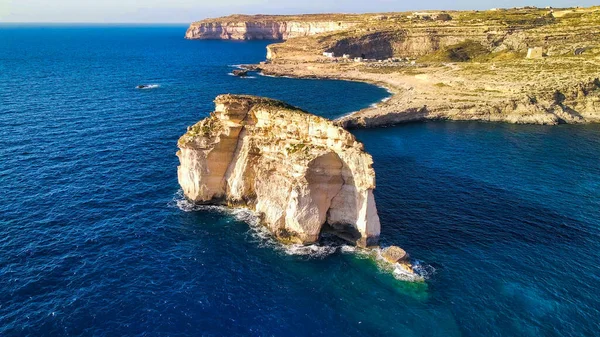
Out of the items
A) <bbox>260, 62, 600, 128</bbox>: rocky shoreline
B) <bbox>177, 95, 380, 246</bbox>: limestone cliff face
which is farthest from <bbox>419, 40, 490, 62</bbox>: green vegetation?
<bbox>177, 95, 380, 246</bbox>: limestone cliff face

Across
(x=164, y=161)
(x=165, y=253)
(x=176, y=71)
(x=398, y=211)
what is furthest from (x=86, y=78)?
(x=398, y=211)

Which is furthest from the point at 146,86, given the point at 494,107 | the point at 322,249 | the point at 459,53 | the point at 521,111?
the point at 459,53

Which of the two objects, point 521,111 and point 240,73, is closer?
point 521,111

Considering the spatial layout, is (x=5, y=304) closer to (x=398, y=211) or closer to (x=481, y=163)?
(x=398, y=211)

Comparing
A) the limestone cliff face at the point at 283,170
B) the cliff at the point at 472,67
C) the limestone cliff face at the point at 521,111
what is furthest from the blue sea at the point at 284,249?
the cliff at the point at 472,67

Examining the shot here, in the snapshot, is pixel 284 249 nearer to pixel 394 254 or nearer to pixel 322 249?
pixel 322 249

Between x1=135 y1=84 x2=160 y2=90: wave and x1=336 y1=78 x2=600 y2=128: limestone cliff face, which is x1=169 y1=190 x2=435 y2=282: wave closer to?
x1=336 y1=78 x2=600 y2=128: limestone cliff face

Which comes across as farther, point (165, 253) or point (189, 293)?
point (165, 253)
